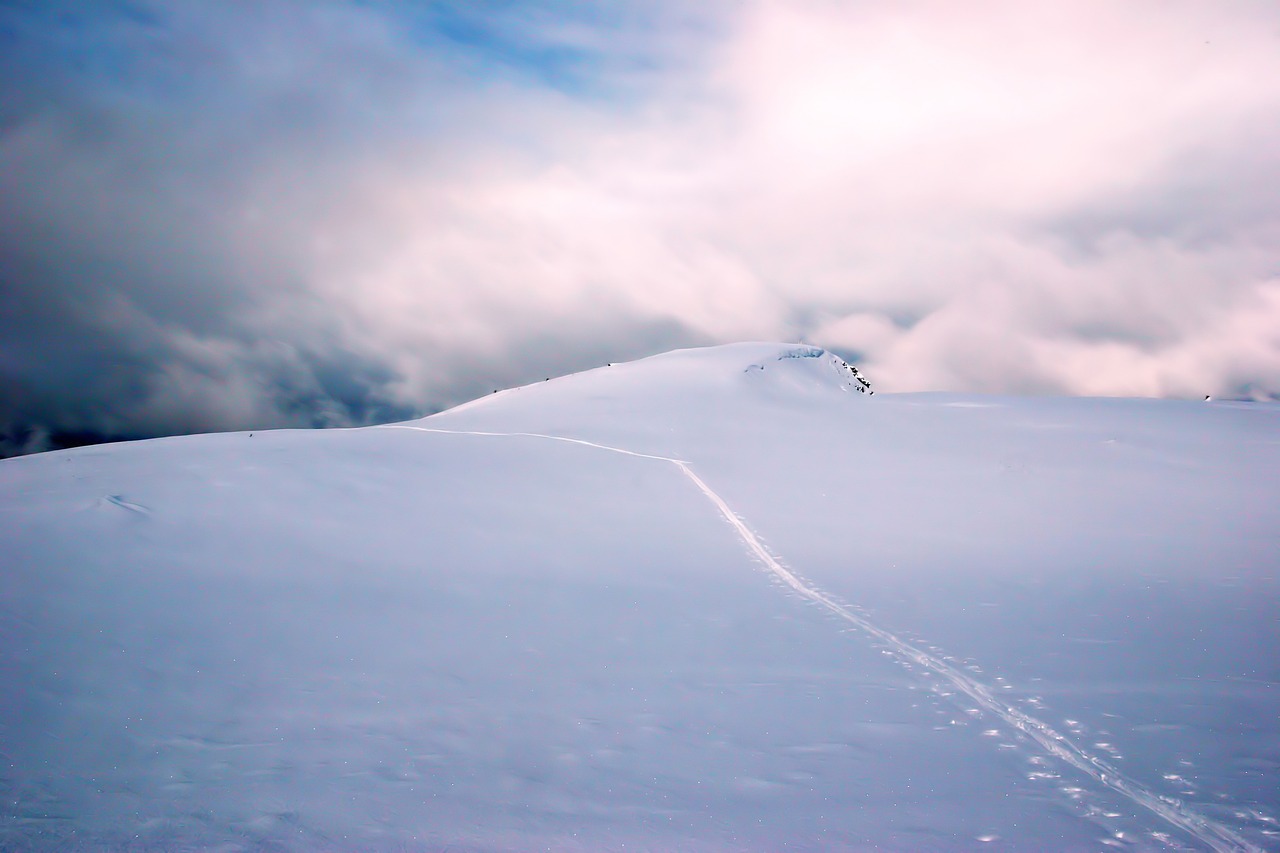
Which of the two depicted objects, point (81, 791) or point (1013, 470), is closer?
point (81, 791)

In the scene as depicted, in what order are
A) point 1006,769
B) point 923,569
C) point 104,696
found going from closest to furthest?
point 1006,769 < point 104,696 < point 923,569

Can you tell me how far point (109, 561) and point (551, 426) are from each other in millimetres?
12478

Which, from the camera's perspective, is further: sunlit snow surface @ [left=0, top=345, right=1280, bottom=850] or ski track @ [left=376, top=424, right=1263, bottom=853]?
sunlit snow surface @ [left=0, top=345, right=1280, bottom=850]

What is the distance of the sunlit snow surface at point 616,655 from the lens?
509cm

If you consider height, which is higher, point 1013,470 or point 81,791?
point 1013,470

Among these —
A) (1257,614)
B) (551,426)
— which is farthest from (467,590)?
(551,426)

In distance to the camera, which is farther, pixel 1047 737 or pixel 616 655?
pixel 616 655

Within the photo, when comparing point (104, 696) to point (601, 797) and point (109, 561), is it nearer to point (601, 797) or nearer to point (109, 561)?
point (109, 561)

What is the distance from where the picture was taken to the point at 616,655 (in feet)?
26.2

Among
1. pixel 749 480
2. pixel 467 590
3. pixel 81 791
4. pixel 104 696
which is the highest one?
pixel 749 480

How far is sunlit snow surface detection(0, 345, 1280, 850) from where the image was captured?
5094mm

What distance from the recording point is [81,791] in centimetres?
505

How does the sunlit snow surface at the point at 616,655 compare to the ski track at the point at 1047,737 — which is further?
the sunlit snow surface at the point at 616,655

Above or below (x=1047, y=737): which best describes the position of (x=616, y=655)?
above
